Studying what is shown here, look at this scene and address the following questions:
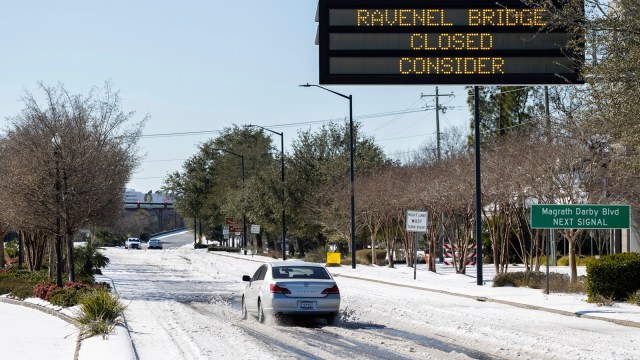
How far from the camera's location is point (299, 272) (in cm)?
2205

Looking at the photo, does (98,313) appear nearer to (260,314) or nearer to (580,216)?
(260,314)

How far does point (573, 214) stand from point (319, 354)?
46.6 ft

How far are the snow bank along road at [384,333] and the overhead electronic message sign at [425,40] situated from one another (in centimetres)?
664

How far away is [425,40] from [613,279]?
845cm

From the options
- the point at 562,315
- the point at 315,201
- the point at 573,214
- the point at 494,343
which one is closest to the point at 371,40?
the point at 573,214

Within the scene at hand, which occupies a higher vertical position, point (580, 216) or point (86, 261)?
point (580, 216)

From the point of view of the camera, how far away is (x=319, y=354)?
15.6 meters

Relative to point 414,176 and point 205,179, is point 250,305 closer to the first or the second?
point 414,176

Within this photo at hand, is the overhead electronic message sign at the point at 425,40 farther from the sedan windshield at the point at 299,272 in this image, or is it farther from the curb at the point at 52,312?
the curb at the point at 52,312

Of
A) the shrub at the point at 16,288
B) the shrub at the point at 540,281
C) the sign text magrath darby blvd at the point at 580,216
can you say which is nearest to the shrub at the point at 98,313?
the shrub at the point at 16,288

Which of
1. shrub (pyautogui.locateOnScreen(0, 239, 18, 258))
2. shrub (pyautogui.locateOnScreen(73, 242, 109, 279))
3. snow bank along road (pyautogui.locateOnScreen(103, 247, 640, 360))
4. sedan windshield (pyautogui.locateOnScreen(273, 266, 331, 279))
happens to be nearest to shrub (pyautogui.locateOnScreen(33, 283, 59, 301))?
snow bank along road (pyautogui.locateOnScreen(103, 247, 640, 360))

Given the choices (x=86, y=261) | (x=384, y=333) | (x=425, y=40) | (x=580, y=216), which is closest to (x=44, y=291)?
(x=86, y=261)

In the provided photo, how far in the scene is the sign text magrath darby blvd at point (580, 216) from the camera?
2708cm

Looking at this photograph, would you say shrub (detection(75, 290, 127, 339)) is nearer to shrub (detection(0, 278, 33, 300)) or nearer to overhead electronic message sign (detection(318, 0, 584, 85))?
overhead electronic message sign (detection(318, 0, 584, 85))
